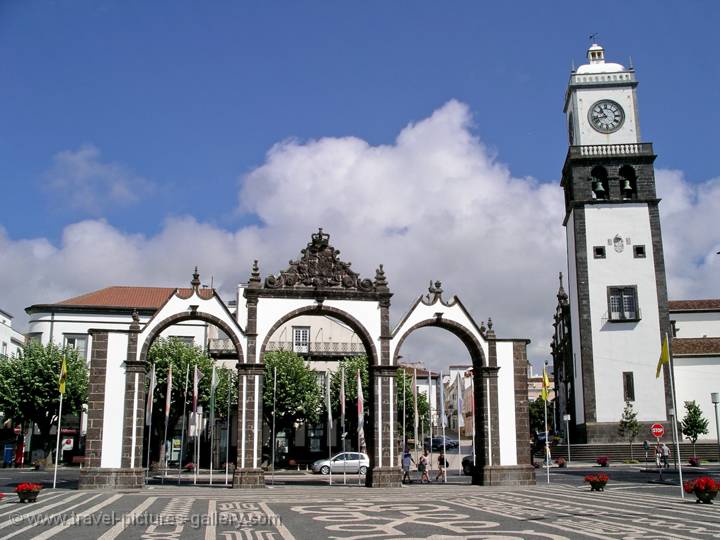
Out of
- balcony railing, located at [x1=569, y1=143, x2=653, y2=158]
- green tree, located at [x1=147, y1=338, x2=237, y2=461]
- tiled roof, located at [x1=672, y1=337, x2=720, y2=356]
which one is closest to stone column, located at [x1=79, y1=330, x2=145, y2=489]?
green tree, located at [x1=147, y1=338, x2=237, y2=461]

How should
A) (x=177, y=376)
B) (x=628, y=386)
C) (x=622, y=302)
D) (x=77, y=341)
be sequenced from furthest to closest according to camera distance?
(x=77, y=341)
(x=622, y=302)
(x=628, y=386)
(x=177, y=376)

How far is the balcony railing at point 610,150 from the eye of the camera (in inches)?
2242

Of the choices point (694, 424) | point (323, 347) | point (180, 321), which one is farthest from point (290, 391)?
point (694, 424)

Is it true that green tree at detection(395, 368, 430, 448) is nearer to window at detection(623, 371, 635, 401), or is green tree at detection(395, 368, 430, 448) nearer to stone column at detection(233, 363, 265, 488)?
window at detection(623, 371, 635, 401)

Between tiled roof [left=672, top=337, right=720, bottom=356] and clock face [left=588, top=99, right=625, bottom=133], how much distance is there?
705 inches

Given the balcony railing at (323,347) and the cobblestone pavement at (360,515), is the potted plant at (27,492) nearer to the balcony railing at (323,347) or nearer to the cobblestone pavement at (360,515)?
the cobblestone pavement at (360,515)

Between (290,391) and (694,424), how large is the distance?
29.1 m

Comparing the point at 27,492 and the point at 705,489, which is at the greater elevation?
the point at 705,489

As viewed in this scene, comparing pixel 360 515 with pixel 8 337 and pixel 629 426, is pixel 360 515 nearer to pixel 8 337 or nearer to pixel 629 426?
pixel 629 426

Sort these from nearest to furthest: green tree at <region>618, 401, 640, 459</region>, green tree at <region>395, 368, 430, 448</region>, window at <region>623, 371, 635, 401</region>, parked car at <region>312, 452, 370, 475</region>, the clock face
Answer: parked car at <region>312, 452, 370, 475</region> → green tree at <region>618, 401, 640, 459</region> → window at <region>623, 371, 635, 401</region> → green tree at <region>395, 368, 430, 448</region> → the clock face

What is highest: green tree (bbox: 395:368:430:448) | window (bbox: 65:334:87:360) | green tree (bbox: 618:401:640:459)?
window (bbox: 65:334:87:360)

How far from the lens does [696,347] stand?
188 feet

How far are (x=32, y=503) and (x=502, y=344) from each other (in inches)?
797

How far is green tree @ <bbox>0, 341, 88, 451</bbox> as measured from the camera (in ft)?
159
